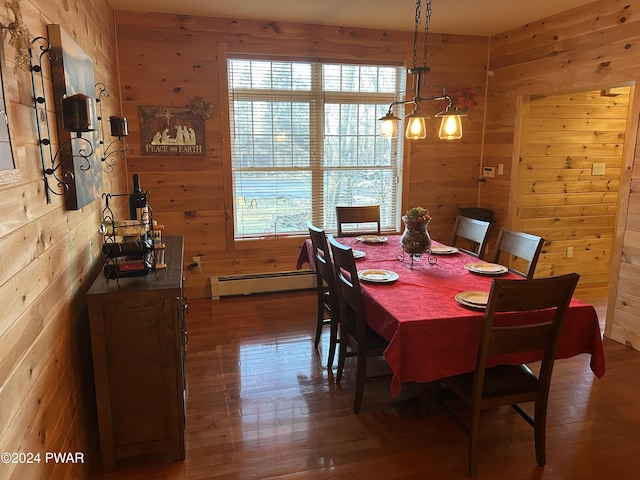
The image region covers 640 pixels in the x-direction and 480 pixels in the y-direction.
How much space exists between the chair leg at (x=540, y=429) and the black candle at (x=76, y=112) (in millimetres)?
2256

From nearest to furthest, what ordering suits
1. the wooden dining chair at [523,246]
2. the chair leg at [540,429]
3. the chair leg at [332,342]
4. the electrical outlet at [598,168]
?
the chair leg at [540,429], the wooden dining chair at [523,246], the chair leg at [332,342], the electrical outlet at [598,168]

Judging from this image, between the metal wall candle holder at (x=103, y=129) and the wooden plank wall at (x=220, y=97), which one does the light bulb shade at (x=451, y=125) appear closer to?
the metal wall candle holder at (x=103, y=129)

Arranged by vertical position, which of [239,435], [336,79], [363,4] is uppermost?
[363,4]

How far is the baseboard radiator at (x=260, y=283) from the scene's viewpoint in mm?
4484

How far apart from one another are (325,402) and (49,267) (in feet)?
5.41

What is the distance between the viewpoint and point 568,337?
2.12 metres

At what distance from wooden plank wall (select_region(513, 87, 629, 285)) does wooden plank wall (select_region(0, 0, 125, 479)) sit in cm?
405

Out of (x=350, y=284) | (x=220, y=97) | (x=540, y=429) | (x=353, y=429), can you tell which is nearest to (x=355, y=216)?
(x=350, y=284)

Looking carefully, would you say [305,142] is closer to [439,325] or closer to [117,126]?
[117,126]

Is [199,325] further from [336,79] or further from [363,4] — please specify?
[363,4]

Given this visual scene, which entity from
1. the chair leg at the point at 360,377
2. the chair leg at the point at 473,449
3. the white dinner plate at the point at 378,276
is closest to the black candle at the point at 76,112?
the white dinner plate at the point at 378,276

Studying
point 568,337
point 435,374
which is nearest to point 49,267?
point 435,374

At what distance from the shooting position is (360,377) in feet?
8.20

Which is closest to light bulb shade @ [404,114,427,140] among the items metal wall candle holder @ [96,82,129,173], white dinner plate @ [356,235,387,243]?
white dinner plate @ [356,235,387,243]
